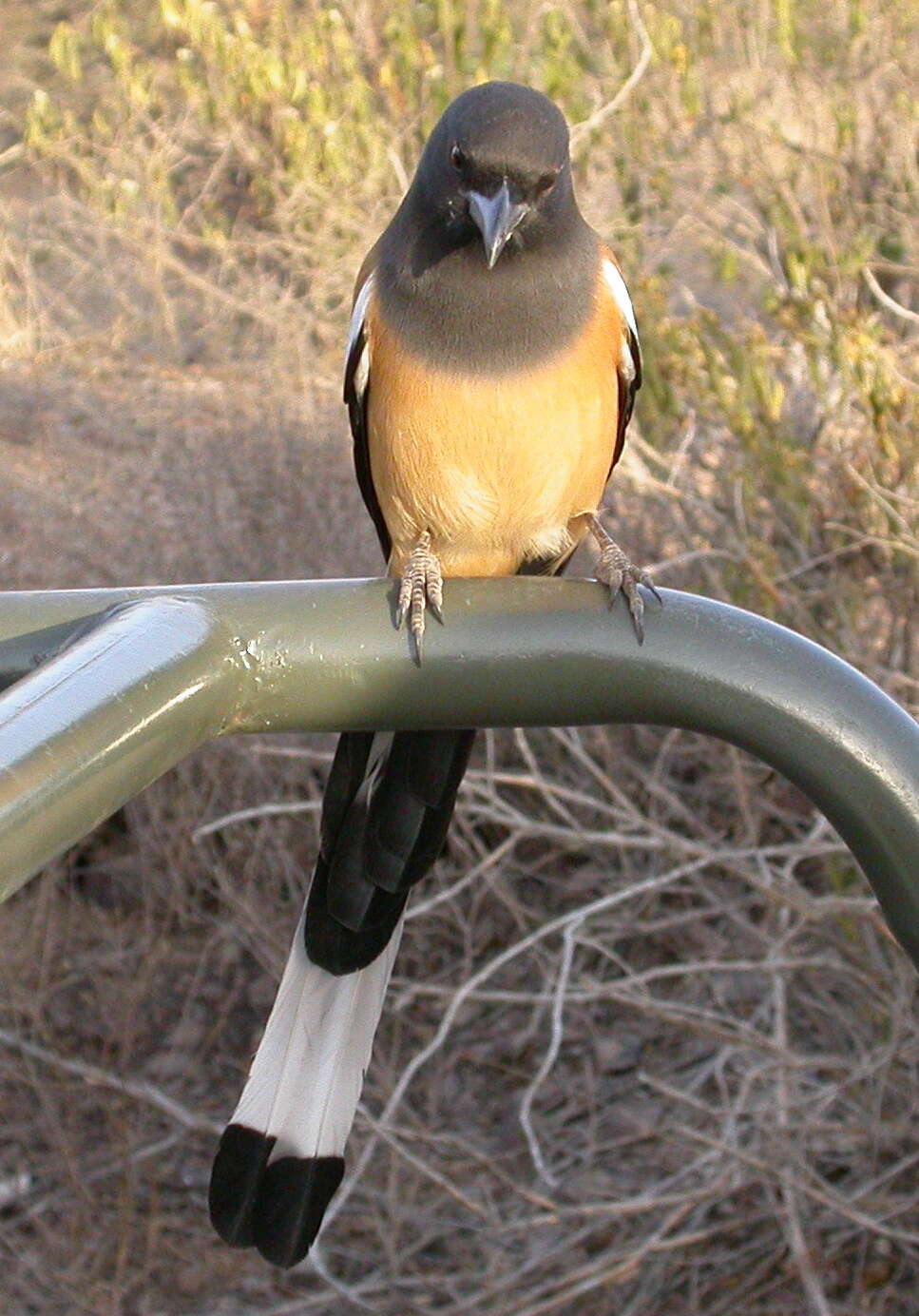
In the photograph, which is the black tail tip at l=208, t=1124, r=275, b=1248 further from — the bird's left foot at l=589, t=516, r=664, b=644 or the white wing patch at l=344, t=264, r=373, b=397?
the white wing patch at l=344, t=264, r=373, b=397

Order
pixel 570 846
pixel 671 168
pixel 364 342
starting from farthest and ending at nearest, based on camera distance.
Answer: pixel 671 168
pixel 570 846
pixel 364 342

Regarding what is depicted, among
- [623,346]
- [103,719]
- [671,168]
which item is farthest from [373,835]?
[671,168]

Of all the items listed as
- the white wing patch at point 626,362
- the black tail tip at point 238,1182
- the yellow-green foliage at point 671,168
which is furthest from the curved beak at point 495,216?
the yellow-green foliage at point 671,168

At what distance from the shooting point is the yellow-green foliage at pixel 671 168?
6406mm

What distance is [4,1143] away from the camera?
6836mm

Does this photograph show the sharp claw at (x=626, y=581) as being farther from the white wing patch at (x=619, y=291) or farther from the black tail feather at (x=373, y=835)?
the white wing patch at (x=619, y=291)

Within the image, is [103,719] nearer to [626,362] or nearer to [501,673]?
[501,673]

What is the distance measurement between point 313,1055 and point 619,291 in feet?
5.29

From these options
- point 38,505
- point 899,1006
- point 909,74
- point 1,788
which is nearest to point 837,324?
point 909,74

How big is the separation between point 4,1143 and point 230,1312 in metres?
1.27

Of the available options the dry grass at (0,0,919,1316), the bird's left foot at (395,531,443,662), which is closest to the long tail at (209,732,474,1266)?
the bird's left foot at (395,531,443,662)

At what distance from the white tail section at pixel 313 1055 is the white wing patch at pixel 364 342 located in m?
1.10

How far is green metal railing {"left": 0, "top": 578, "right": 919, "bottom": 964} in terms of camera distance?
5.24 ft

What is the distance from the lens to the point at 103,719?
53.4 inches
